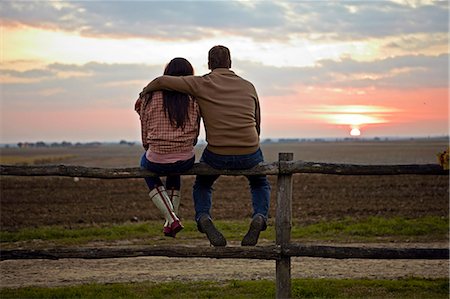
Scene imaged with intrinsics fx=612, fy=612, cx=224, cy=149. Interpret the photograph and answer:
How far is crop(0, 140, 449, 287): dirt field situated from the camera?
31.4 ft

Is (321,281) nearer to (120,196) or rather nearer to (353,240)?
(353,240)

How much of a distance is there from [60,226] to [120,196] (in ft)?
24.0

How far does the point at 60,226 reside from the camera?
16344mm

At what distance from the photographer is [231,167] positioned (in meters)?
6.54

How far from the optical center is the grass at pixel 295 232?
13.3 meters

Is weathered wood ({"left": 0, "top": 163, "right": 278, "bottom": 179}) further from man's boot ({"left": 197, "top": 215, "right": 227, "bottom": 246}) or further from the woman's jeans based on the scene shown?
man's boot ({"left": 197, "top": 215, "right": 227, "bottom": 246})

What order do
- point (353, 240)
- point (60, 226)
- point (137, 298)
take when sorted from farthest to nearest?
point (60, 226)
point (353, 240)
point (137, 298)

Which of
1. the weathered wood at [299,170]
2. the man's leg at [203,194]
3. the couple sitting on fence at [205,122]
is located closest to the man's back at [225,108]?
the couple sitting on fence at [205,122]

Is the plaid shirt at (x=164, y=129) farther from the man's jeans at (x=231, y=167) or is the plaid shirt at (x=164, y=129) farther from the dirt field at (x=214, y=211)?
the dirt field at (x=214, y=211)

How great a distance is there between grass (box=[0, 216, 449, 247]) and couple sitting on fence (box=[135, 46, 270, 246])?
21.1ft

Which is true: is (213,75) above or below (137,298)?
above

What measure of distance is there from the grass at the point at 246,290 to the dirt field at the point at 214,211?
2.24 feet

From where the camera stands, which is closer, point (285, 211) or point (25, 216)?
point (285, 211)

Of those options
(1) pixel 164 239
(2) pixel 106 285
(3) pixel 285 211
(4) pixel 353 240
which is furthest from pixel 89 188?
(3) pixel 285 211
